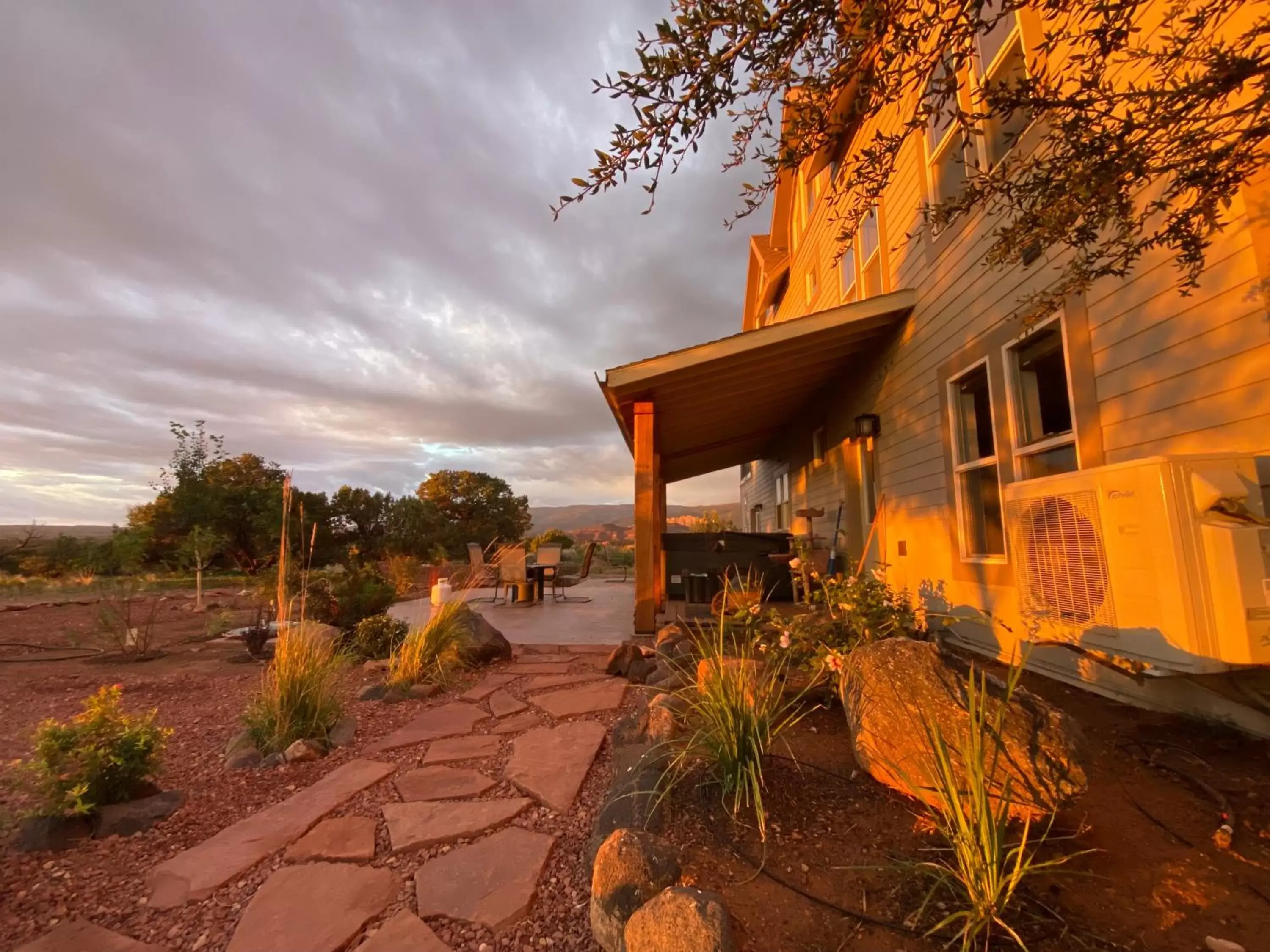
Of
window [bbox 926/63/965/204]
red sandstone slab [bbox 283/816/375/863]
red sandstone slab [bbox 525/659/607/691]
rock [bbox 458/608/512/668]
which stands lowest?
red sandstone slab [bbox 283/816/375/863]

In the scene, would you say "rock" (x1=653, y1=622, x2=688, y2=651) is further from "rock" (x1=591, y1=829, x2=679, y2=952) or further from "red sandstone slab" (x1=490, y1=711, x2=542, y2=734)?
"rock" (x1=591, y1=829, x2=679, y2=952)

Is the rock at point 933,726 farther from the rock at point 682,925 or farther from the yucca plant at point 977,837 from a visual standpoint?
the rock at point 682,925

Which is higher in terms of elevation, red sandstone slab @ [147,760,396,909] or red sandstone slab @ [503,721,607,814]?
red sandstone slab @ [503,721,607,814]

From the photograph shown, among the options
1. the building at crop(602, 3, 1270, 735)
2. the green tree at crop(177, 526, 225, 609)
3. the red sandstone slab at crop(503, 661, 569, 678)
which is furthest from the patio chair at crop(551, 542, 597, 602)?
the green tree at crop(177, 526, 225, 609)

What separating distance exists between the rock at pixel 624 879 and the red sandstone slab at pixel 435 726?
1.91 m

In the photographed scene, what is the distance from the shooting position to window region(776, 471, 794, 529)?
10.1m

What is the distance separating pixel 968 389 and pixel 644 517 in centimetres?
307

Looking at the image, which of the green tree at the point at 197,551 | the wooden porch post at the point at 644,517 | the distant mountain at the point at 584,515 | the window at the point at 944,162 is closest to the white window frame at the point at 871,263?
the window at the point at 944,162

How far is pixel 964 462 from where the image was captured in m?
4.32

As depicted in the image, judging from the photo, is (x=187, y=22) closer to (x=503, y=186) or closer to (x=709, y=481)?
(x=503, y=186)

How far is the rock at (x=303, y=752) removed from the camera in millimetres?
2719

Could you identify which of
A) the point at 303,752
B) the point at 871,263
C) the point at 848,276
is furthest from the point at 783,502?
the point at 303,752

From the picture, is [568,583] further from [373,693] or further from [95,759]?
[95,759]

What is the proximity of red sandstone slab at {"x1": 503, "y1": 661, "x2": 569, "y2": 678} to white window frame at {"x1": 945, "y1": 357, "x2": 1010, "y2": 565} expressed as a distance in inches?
133
